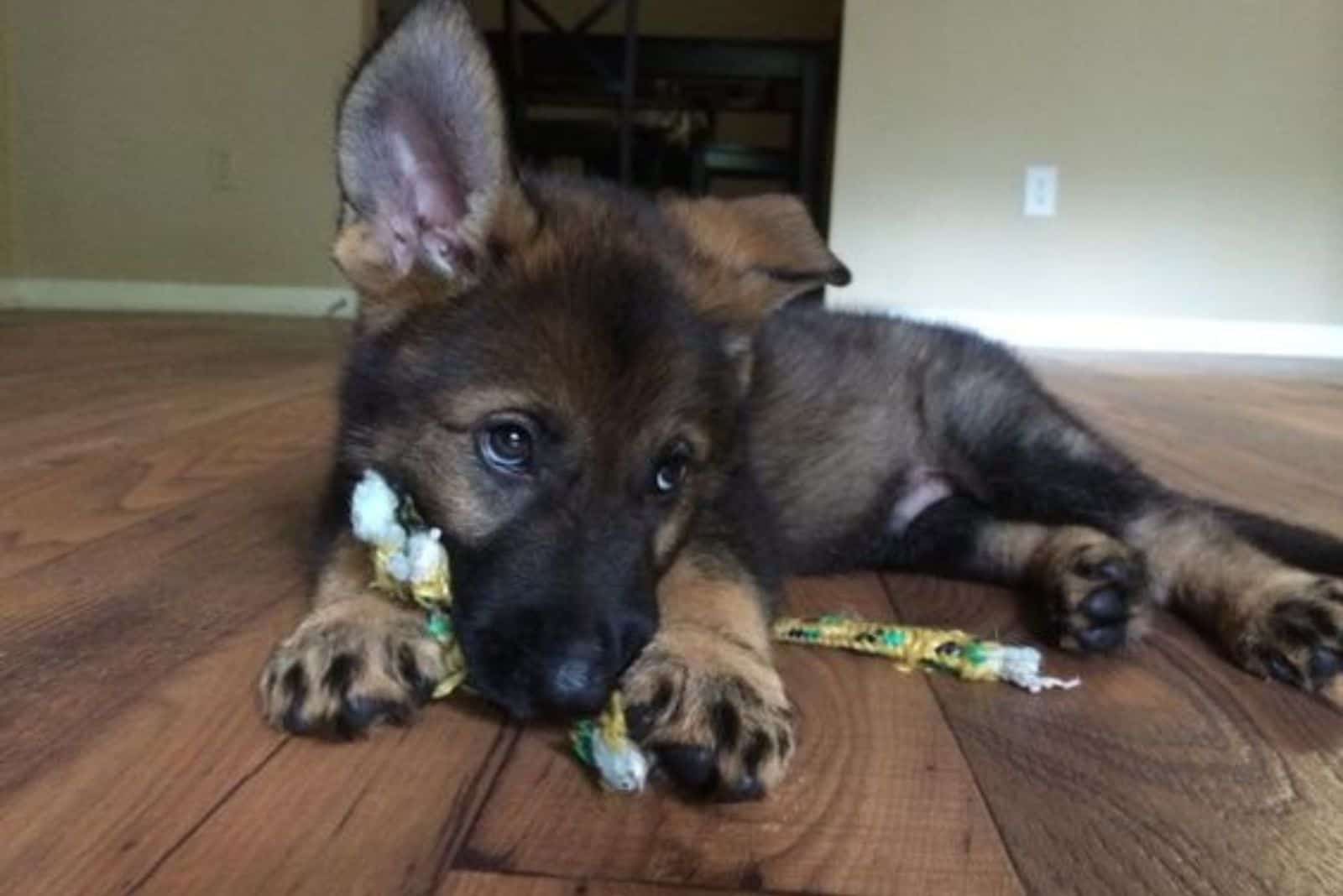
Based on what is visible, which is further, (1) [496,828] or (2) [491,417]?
(2) [491,417]

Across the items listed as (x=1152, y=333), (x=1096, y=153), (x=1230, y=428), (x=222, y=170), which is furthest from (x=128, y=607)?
(x=222, y=170)

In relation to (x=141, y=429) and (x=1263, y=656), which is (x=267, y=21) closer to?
(x=141, y=429)

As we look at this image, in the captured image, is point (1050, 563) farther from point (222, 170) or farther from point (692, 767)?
point (222, 170)

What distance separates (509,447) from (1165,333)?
22.1 ft

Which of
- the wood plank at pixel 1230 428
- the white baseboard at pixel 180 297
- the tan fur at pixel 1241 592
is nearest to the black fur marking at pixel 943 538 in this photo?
the tan fur at pixel 1241 592

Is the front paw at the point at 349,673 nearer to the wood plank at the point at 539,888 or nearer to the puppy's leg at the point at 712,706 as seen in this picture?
the puppy's leg at the point at 712,706

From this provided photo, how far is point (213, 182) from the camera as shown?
8.23 meters

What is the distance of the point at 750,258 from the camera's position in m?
1.99

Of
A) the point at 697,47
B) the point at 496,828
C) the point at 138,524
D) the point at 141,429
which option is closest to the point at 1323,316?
the point at 697,47

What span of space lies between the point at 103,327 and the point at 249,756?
18.2 ft

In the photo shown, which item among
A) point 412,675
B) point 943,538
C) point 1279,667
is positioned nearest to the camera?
point 412,675

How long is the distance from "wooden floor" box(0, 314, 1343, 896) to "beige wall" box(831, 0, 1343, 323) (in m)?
5.51

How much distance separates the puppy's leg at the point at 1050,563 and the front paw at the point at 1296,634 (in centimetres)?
14

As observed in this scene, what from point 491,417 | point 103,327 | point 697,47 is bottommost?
point 103,327
